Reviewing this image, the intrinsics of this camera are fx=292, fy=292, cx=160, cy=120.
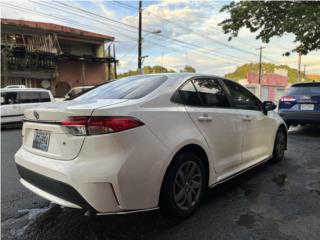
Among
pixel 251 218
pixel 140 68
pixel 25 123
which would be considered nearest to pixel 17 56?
pixel 140 68

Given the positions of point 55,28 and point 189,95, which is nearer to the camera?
point 189,95

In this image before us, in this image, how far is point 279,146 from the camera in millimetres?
5301

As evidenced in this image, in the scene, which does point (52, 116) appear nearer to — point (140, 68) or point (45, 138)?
point (45, 138)

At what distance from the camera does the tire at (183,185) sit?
112 inches

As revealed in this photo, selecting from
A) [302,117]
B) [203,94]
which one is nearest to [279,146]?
[203,94]

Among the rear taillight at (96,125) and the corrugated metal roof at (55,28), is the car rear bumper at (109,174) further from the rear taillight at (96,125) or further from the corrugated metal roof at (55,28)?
the corrugated metal roof at (55,28)

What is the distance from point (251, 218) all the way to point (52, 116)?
2.24 metres

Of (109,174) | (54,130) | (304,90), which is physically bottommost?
(109,174)

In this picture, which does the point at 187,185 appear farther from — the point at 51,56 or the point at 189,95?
the point at 51,56

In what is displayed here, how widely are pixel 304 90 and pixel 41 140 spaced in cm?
731

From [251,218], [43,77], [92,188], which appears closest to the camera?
[92,188]

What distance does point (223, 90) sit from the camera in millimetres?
3812

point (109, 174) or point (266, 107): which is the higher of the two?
point (266, 107)

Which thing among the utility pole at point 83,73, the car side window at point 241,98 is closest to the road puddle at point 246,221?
the car side window at point 241,98
